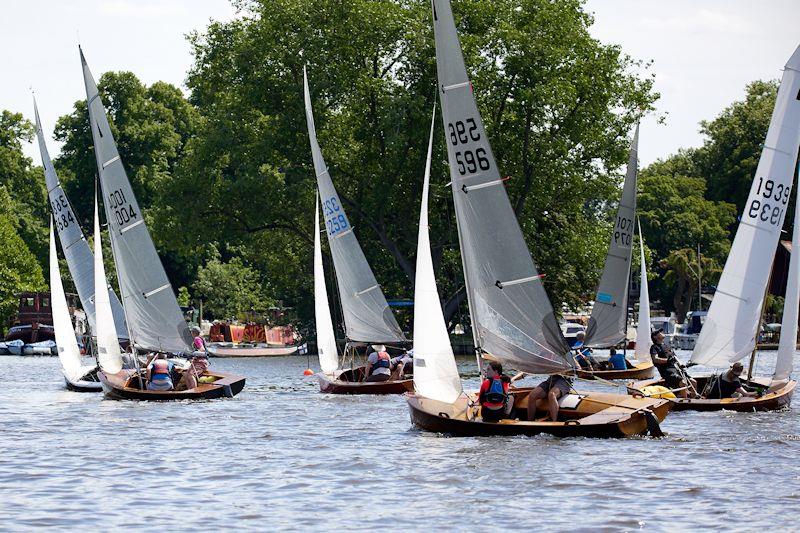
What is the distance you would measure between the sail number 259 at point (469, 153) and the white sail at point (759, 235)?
660cm

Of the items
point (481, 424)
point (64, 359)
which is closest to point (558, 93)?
point (64, 359)

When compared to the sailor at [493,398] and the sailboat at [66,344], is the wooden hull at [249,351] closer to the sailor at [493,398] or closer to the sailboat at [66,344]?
the sailboat at [66,344]

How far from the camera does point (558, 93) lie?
55.6 m

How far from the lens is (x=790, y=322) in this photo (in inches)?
1159

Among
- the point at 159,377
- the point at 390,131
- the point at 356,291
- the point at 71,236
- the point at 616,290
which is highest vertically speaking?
the point at 390,131

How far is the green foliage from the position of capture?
8156 centimetres

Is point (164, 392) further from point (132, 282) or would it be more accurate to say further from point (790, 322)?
point (790, 322)

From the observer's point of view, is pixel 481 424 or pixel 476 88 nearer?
pixel 481 424

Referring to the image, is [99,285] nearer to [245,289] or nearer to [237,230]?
[237,230]

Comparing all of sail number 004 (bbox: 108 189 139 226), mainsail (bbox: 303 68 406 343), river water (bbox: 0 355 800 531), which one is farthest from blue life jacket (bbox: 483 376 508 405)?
mainsail (bbox: 303 68 406 343)

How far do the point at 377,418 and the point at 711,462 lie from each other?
29.8ft

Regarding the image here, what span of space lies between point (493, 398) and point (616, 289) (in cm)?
2292

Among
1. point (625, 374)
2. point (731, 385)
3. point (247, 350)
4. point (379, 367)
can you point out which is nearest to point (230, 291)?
point (247, 350)

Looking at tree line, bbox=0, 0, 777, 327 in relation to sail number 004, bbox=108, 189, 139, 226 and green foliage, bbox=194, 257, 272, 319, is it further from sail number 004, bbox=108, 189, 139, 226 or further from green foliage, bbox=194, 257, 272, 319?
sail number 004, bbox=108, 189, 139, 226
